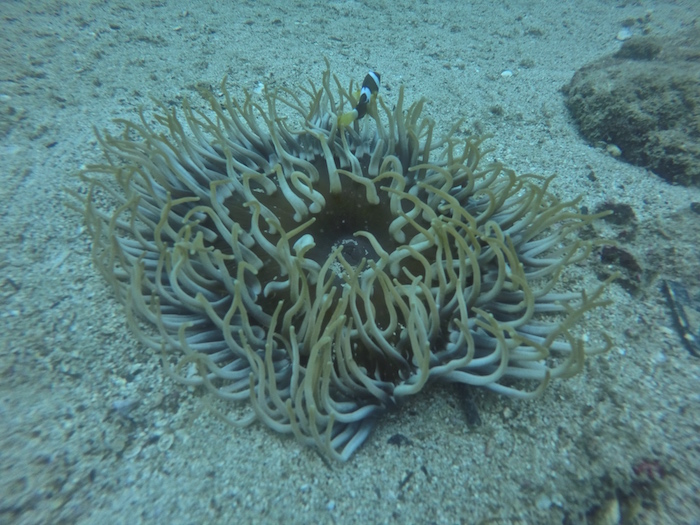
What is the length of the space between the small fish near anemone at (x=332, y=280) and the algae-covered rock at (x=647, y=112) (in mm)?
1319

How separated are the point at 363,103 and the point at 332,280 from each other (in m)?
1.43

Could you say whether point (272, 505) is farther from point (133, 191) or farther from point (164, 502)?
point (133, 191)

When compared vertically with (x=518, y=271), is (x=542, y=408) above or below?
below

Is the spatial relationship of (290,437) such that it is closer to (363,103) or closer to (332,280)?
(332,280)

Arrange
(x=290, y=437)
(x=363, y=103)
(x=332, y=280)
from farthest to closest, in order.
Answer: (x=363, y=103)
(x=332, y=280)
(x=290, y=437)

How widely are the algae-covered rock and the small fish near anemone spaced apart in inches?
51.9

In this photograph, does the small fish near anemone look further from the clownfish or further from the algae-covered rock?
the algae-covered rock

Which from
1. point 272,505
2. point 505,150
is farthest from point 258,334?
point 505,150

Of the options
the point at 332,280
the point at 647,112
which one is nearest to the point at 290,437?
the point at 332,280

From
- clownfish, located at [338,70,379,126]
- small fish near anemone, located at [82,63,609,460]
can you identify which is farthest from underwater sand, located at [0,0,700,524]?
clownfish, located at [338,70,379,126]

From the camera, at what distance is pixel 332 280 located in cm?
169

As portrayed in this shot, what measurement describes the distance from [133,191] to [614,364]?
8.46 feet

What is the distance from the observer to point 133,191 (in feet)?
6.85

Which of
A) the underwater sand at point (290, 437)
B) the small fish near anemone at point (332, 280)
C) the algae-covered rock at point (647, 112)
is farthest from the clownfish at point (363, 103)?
the algae-covered rock at point (647, 112)
